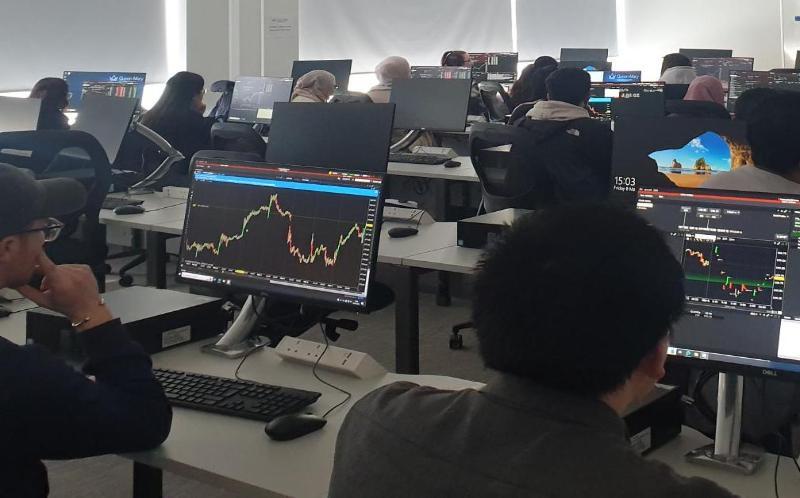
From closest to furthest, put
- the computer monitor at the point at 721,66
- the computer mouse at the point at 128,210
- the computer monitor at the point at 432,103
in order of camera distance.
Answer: the computer mouse at the point at 128,210, the computer monitor at the point at 432,103, the computer monitor at the point at 721,66

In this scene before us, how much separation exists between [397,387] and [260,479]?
499 millimetres

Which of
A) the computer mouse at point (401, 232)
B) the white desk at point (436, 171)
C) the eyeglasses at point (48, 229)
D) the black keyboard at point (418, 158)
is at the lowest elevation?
the computer mouse at point (401, 232)

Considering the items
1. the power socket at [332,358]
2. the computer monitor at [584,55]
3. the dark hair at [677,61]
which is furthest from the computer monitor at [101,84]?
the computer monitor at [584,55]

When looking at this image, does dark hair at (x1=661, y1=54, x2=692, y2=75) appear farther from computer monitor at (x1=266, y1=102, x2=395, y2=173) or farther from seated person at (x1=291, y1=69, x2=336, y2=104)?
computer monitor at (x1=266, y1=102, x2=395, y2=173)

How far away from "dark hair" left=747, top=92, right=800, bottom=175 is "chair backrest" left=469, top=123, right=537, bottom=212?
170cm

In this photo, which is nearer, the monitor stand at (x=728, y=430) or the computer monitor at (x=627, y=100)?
the monitor stand at (x=728, y=430)

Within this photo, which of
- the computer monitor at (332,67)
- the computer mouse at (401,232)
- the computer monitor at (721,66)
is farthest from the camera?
the computer monitor at (721,66)

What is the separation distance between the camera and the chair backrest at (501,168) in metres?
4.45

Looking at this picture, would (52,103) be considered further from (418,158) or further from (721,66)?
(721,66)

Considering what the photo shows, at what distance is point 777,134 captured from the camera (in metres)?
2.71

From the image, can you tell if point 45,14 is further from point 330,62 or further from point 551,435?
point 551,435

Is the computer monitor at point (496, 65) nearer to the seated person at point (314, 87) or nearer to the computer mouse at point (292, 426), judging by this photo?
the seated person at point (314, 87)

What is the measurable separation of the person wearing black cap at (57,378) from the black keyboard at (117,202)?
278cm

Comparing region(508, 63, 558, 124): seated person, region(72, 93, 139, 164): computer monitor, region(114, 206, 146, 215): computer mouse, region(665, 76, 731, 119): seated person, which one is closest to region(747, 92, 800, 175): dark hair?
region(665, 76, 731, 119): seated person
